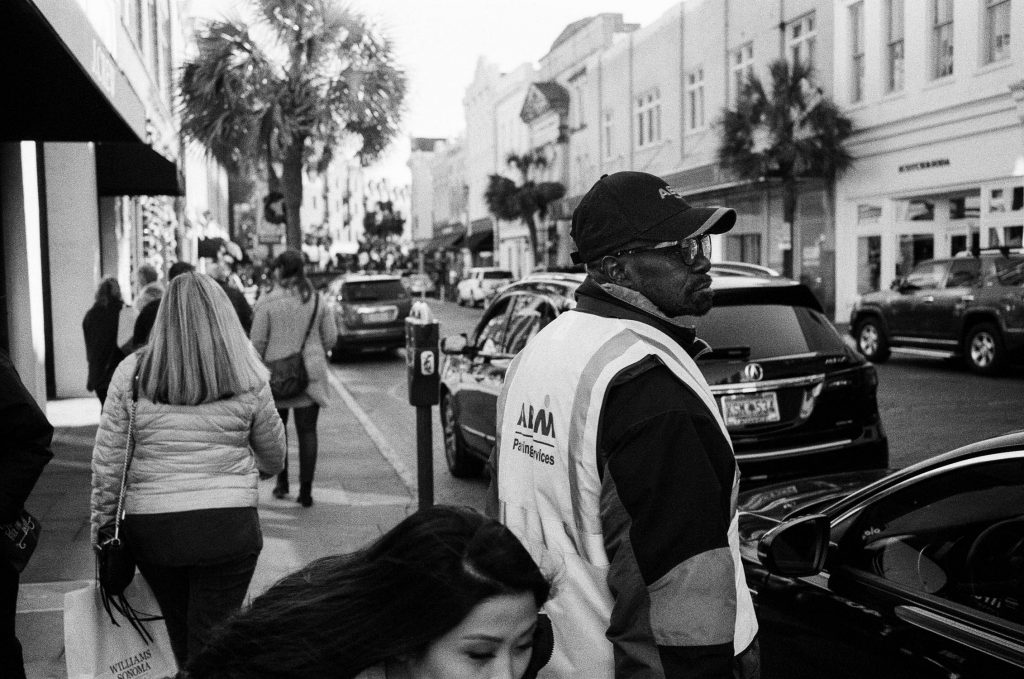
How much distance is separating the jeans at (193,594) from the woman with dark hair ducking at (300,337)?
393 centimetres

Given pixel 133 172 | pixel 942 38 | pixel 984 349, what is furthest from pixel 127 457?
pixel 942 38

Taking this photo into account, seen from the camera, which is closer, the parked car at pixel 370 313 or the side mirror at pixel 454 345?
the side mirror at pixel 454 345

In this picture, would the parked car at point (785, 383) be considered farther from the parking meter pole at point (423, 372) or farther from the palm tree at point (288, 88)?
the palm tree at point (288, 88)

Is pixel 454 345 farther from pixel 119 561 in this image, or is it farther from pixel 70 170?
pixel 70 170

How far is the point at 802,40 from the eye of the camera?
2748 centimetres

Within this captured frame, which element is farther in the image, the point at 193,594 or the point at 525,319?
the point at 525,319

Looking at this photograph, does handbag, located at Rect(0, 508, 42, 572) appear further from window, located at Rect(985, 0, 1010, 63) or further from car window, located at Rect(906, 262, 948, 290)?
window, located at Rect(985, 0, 1010, 63)

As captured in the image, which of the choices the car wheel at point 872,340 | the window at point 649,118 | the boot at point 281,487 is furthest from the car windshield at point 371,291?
the window at point 649,118

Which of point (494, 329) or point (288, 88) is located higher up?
point (288, 88)

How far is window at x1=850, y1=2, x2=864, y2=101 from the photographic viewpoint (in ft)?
82.7

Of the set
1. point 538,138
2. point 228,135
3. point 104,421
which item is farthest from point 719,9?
point 104,421

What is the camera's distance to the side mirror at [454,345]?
8.29 m

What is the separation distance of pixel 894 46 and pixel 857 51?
1.22 metres

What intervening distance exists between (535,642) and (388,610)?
27cm
